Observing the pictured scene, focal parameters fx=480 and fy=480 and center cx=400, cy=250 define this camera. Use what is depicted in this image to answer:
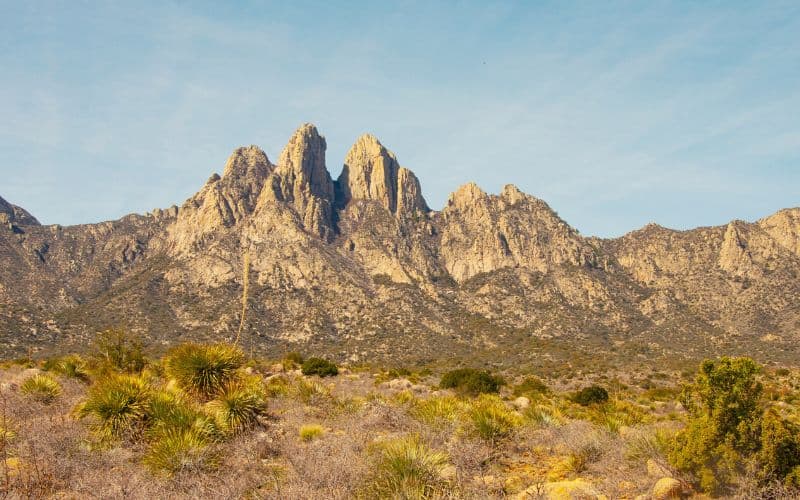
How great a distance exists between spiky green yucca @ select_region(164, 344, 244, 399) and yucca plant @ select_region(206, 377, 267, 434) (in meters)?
2.03

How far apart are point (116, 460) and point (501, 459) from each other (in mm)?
7689

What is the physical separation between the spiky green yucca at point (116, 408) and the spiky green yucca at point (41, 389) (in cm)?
534

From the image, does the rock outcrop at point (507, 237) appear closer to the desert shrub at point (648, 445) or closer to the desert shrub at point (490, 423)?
the desert shrub at point (490, 423)

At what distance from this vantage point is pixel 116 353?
22438 mm

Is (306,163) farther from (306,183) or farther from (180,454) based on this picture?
(180,454)

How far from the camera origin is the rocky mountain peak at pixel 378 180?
172 metres

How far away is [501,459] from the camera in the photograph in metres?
10.6

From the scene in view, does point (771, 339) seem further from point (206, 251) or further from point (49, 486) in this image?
point (206, 251)

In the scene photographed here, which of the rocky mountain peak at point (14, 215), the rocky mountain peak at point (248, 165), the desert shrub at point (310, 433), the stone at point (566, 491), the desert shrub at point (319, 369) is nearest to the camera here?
the stone at point (566, 491)

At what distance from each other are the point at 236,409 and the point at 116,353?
14293 millimetres

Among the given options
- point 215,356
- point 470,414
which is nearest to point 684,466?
point 470,414

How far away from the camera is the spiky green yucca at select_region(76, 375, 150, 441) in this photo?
416 inches

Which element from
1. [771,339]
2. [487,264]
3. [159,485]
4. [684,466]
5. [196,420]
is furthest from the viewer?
[487,264]

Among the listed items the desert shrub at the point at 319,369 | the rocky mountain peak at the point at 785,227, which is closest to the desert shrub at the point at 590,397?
the desert shrub at the point at 319,369
